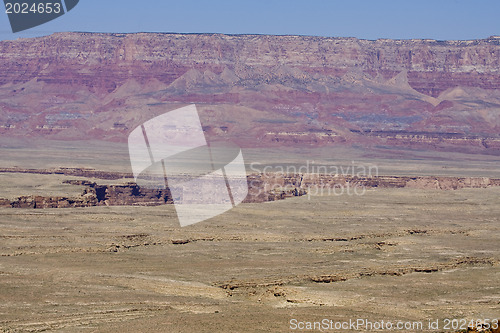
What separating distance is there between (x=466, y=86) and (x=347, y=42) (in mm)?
23491

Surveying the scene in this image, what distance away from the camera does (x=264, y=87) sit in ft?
474

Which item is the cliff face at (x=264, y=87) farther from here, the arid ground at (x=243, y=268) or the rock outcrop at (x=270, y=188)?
the arid ground at (x=243, y=268)

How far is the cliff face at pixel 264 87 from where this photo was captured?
425ft

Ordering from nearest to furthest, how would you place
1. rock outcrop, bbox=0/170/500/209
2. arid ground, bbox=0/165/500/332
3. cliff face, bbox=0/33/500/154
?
arid ground, bbox=0/165/500/332
rock outcrop, bbox=0/170/500/209
cliff face, bbox=0/33/500/154

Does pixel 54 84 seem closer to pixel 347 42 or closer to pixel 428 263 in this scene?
pixel 347 42

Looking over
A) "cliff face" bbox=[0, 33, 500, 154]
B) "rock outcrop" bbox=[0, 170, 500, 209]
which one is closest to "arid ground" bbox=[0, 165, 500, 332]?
"rock outcrop" bbox=[0, 170, 500, 209]

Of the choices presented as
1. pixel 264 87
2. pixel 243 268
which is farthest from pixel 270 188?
pixel 264 87

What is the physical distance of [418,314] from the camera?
29.3 m

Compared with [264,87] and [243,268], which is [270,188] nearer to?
[243,268]

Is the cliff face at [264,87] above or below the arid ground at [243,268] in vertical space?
below

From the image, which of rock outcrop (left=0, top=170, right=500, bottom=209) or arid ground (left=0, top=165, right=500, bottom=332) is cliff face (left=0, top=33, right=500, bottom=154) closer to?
rock outcrop (left=0, top=170, right=500, bottom=209)

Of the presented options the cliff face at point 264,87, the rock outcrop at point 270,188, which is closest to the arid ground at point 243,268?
the rock outcrop at point 270,188

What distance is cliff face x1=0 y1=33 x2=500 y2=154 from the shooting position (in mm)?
129625

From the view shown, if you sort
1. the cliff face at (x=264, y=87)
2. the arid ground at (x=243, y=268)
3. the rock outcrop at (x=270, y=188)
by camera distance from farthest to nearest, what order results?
the cliff face at (x=264, y=87) < the rock outcrop at (x=270, y=188) < the arid ground at (x=243, y=268)
